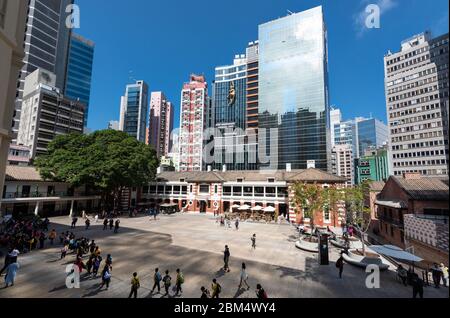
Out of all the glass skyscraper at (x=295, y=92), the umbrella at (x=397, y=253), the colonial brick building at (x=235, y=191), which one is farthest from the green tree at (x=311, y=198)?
the glass skyscraper at (x=295, y=92)

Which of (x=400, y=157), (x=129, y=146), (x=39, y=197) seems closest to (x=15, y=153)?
(x=39, y=197)

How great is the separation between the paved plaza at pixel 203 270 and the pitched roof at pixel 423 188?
446 inches

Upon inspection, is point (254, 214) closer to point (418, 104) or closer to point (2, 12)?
point (2, 12)

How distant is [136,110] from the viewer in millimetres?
155750

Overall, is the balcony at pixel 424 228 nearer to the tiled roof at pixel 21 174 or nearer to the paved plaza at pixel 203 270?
the paved plaza at pixel 203 270

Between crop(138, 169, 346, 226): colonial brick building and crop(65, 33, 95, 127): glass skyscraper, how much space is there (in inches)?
3176

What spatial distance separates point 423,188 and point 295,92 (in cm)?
7319

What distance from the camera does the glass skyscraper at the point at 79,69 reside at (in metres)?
107

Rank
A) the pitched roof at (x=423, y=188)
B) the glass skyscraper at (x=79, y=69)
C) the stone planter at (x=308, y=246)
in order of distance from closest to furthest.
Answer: the stone planter at (x=308, y=246), the pitched roof at (x=423, y=188), the glass skyscraper at (x=79, y=69)

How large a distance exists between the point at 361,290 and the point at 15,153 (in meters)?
79.5

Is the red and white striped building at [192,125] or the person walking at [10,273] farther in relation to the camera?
the red and white striped building at [192,125]

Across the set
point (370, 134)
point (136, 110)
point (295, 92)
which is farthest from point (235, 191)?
point (370, 134)

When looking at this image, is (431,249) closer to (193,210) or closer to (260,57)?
(193,210)

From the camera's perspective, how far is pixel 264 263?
57.1 feet
